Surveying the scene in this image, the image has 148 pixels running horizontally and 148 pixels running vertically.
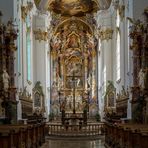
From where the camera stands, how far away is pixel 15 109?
1750 cm

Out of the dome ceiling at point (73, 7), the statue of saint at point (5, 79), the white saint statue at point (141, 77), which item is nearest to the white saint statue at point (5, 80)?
the statue of saint at point (5, 79)

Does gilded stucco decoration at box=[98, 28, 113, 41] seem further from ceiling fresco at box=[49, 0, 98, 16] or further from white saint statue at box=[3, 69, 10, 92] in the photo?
white saint statue at box=[3, 69, 10, 92]

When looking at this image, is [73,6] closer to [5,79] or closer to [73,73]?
[73,73]

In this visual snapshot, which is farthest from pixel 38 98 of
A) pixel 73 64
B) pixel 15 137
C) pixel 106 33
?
pixel 15 137

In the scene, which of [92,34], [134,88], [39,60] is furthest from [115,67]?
[134,88]

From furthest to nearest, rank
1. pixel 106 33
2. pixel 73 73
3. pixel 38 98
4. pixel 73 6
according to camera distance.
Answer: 1. pixel 73 6
2. pixel 73 73
3. pixel 106 33
4. pixel 38 98

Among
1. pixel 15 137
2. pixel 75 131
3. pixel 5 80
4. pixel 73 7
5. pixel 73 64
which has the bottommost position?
pixel 75 131

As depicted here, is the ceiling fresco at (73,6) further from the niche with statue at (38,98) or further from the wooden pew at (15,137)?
the wooden pew at (15,137)

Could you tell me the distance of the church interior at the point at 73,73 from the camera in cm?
1650

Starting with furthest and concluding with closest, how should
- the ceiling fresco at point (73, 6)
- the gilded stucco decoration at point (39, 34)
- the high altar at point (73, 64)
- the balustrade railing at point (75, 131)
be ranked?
the high altar at point (73, 64) → the ceiling fresco at point (73, 6) → the gilded stucco decoration at point (39, 34) → the balustrade railing at point (75, 131)

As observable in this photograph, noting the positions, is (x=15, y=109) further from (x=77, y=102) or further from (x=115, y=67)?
(x=77, y=102)

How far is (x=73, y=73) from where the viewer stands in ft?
114

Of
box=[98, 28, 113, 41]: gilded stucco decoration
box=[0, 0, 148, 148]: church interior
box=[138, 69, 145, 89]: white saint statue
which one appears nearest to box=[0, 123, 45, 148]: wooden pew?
box=[0, 0, 148, 148]: church interior

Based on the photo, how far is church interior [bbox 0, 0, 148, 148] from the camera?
1650 centimetres
